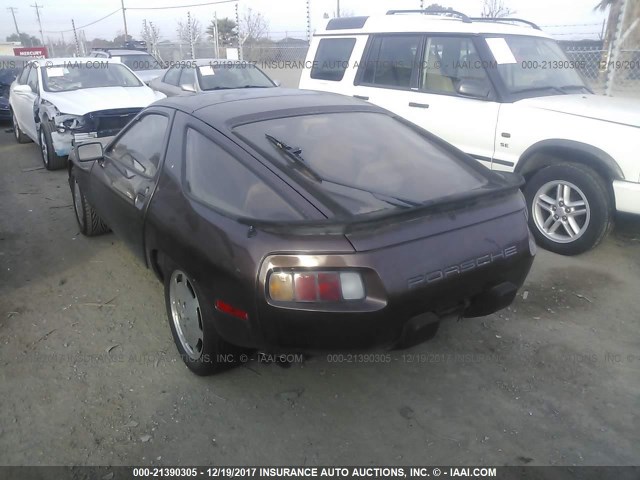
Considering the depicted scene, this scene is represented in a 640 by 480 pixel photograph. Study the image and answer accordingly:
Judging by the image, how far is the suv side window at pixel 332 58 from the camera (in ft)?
21.6

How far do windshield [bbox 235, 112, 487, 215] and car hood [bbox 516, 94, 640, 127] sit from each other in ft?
6.60

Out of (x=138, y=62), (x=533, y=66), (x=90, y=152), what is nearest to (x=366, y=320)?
(x=90, y=152)

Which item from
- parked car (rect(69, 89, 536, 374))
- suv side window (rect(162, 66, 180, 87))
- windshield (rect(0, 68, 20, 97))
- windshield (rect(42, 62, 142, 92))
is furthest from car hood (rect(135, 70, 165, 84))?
parked car (rect(69, 89, 536, 374))

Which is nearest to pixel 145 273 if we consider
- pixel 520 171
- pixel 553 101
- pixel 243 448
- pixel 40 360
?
pixel 40 360

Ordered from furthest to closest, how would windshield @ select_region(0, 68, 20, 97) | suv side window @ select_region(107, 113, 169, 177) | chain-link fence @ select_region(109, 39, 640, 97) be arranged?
windshield @ select_region(0, 68, 20, 97)
chain-link fence @ select_region(109, 39, 640, 97)
suv side window @ select_region(107, 113, 169, 177)

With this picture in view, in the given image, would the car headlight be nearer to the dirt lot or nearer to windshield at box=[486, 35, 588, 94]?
the dirt lot

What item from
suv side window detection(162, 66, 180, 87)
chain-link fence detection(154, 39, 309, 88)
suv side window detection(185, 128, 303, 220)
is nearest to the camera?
suv side window detection(185, 128, 303, 220)

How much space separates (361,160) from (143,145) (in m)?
1.67

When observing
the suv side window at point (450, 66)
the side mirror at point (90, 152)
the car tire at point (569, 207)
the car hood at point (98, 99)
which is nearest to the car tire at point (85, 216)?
the side mirror at point (90, 152)

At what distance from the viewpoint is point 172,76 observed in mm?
10758

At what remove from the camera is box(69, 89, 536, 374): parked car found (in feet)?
7.41

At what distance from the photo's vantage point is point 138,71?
1578 centimetres

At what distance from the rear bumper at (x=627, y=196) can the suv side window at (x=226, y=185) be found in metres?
3.29

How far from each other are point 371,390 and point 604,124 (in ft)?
10.4
